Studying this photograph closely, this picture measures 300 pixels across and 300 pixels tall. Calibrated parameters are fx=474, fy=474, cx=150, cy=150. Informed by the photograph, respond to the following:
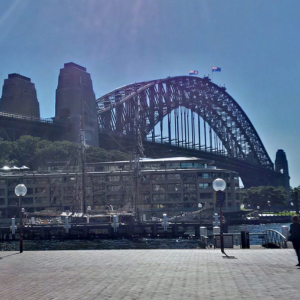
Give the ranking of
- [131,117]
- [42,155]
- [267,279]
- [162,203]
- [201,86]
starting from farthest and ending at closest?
[201,86]
[131,117]
[42,155]
[162,203]
[267,279]

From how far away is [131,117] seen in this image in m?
138

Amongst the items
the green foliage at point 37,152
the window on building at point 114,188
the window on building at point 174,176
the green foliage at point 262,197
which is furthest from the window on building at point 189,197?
the green foliage at point 262,197

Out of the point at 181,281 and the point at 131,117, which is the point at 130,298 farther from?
the point at 131,117

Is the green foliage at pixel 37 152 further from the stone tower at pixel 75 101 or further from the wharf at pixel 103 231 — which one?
the wharf at pixel 103 231

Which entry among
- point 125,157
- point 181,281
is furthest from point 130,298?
point 125,157

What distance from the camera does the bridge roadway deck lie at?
40.3 ft

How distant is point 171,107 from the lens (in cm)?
15800

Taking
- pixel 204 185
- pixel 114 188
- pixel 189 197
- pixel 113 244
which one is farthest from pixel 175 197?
pixel 113 244

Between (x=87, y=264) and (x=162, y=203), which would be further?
(x=162, y=203)

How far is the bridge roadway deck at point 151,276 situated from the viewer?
12281 millimetres

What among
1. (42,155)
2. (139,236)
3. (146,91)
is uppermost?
(146,91)

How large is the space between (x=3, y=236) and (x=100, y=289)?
5492cm

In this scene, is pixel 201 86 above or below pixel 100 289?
above

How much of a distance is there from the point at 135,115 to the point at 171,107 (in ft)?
225
